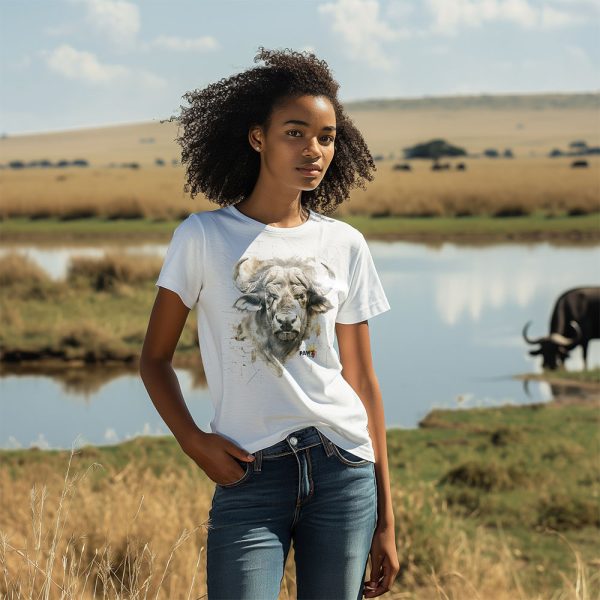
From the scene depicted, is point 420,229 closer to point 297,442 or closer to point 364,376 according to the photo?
point 364,376

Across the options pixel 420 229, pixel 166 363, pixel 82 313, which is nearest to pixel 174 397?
pixel 166 363

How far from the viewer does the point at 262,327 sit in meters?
2.82

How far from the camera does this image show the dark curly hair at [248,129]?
9.87ft

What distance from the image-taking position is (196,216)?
2812 mm

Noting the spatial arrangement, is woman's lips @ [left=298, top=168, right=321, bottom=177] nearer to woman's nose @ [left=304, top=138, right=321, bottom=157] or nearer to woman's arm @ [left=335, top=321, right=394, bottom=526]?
woman's nose @ [left=304, top=138, right=321, bottom=157]

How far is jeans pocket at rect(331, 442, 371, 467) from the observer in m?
2.78

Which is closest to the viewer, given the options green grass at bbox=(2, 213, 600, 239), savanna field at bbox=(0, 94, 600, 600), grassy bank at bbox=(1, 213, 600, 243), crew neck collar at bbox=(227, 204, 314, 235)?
crew neck collar at bbox=(227, 204, 314, 235)

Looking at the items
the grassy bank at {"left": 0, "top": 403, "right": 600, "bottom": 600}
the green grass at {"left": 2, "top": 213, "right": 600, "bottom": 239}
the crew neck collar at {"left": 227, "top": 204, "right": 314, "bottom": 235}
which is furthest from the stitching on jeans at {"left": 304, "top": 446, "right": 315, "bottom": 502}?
the green grass at {"left": 2, "top": 213, "right": 600, "bottom": 239}

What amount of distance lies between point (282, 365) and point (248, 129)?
27.0 inches

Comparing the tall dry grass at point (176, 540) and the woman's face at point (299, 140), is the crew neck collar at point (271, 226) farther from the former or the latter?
the tall dry grass at point (176, 540)

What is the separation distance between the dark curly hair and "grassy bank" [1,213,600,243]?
28993 mm

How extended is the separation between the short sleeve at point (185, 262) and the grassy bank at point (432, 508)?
2.71 feet

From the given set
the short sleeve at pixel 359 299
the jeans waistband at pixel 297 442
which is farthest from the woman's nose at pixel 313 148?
the jeans waistband at pixel 297 442

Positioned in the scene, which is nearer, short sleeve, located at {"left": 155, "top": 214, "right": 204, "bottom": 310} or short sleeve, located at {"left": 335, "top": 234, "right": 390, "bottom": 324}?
short sleeve, located at {"left": 155, "top": 214, "right": 204, "bottom": 310}
